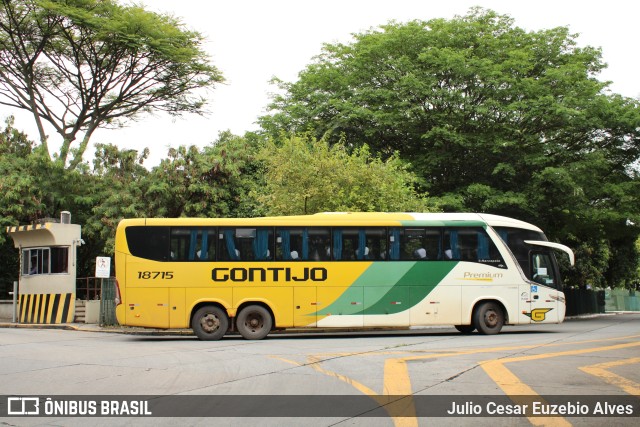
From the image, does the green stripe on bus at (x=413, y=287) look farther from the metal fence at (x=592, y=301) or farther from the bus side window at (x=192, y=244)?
the metal fence at (x=592, y=301)

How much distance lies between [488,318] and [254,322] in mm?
6773

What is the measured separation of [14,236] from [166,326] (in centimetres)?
1231

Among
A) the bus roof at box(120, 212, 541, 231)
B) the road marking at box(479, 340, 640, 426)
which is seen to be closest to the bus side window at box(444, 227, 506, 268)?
the bus roof at box(120, 212, 541, 231)

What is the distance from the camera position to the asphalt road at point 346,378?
7.43 meters

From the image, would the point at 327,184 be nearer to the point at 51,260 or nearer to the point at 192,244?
the point at 192,244

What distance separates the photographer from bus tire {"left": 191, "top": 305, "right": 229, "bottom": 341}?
60.7 ft

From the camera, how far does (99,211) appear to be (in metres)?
29.5

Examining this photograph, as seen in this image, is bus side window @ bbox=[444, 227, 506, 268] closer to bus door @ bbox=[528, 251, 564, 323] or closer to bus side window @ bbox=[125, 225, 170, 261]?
bus door @ bbox=[528, 251, 564, 323]

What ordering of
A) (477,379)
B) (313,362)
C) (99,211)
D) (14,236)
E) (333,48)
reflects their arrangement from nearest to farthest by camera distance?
(477,379) < (313,362) < (14,236) < (99,211) < (333,48)

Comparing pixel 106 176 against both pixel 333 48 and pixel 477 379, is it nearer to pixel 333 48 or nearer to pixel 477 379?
pixel 333 48

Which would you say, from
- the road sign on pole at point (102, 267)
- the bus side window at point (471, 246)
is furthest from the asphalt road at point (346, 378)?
the road sign on pole at point (102, 267)

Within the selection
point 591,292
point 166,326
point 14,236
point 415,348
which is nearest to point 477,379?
point 415,348

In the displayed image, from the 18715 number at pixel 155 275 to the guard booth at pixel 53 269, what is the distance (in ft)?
28.8

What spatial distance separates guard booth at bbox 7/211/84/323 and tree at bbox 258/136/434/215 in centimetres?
762
